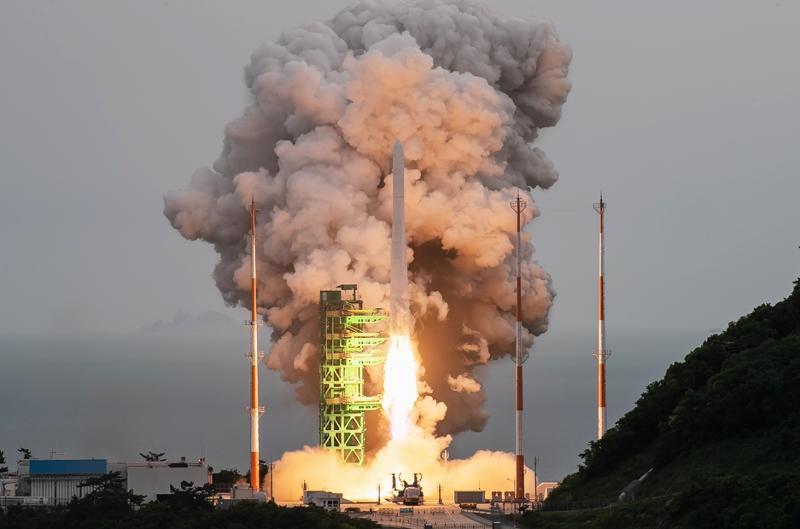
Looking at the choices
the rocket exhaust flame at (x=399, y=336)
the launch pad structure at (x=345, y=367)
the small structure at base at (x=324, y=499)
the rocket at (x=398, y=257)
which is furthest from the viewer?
the launch pad structure at (x=345, y=367)

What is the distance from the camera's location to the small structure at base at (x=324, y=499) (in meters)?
80.1

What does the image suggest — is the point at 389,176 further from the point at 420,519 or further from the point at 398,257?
the point at 420,519

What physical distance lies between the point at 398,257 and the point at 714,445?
21124 mm

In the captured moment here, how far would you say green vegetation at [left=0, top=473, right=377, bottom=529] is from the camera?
2832 inches

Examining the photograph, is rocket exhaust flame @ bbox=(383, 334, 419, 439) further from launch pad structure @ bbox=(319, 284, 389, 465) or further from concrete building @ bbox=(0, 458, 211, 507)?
concrete building @ bbox=(0, 458, 211, 507)

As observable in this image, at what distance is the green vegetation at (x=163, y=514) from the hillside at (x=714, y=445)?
7.10m

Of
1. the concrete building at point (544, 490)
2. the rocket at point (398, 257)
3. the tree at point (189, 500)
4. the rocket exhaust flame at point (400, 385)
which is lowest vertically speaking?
the tree at point (189, 500)

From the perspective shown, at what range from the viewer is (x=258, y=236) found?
93375 mm

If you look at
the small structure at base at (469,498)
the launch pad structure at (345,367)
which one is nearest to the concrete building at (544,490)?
the small structure at base at (469,498)

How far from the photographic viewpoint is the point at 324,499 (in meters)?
80.6

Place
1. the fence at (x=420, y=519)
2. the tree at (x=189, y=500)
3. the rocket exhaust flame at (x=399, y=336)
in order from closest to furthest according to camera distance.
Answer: the fence at (x=420, y=519), the tree at (x=189, y=500), the rocket exhaust flame at (x=399, y=336)

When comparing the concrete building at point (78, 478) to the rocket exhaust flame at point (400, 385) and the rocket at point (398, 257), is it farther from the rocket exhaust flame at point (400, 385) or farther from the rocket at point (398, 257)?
the rocket at point (398, 257)

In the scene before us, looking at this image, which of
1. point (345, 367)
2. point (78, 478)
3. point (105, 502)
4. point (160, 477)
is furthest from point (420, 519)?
point (78, 478)

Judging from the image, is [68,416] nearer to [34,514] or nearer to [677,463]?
[34,514]
